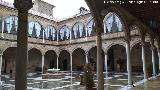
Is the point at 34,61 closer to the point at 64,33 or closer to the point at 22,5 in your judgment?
the point at 64,33

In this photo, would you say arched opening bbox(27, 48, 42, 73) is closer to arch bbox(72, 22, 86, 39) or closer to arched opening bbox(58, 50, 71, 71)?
arched opening bbox(58, 50, 71, 71)

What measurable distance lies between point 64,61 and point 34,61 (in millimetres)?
5633

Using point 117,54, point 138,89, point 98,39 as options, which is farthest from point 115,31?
point 98,39

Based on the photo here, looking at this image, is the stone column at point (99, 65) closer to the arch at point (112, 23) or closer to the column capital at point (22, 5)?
the column capital at point (22, 5)

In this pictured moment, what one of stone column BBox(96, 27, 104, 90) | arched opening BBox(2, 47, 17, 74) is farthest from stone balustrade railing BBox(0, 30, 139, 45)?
stone column BBox(96, 27, 104, 90)

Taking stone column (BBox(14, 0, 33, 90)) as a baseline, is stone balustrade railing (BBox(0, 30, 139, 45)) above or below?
Result: above

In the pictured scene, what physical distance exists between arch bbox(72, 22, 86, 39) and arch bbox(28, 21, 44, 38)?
16.4 ft

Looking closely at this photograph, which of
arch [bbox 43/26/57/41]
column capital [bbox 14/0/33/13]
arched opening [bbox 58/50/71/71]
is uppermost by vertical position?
arch [bbox 43/26/57/41]

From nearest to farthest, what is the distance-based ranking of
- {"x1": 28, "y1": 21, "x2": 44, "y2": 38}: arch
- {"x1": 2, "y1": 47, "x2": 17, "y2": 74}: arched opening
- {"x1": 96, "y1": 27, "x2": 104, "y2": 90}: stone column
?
1. {"x1": 96, "y1": 27, "x2": 104, "y2": 90}: stone column
2. {"x1": 2, "y1": 47, "x2": 17, "y2": 74}: arched opening
3. {"x1": 28, "y1": 21, "x2": 44, "y2": 38}: arch

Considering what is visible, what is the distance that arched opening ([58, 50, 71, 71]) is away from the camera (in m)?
35.2

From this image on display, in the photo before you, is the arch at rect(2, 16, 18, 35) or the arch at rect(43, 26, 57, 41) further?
the arch at rect(43, 26, 57, 41)

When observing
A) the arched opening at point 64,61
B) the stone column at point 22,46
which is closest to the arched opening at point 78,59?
the arched opening at point 64,61

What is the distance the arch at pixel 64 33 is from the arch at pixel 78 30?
3.45ft

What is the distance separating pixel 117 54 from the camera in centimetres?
3064
